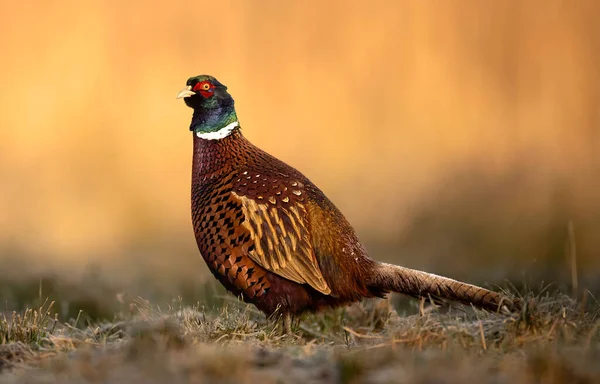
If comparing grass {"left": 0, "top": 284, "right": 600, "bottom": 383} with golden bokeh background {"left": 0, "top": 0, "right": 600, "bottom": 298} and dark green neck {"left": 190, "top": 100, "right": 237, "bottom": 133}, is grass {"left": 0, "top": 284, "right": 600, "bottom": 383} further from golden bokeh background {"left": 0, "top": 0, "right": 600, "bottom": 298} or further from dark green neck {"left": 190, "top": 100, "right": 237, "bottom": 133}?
golden bokeh background {"left": 0, "top": 0, "right": 600, "bottom": 298}

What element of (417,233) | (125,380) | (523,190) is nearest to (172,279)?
(417,233)

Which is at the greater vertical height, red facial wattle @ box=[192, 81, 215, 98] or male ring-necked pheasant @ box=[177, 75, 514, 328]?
red facial wattle @ box=[192, 81, 215, 98]

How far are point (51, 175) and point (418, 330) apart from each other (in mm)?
8887

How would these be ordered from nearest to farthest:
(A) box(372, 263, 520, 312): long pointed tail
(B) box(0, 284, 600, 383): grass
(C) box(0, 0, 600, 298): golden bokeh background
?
(B) box(0, 284, 600, 383): grass → (A) box(372, 263, 520, 312): long pointed tail → (C) box(0, 0, 600, 298): golden bokeh background

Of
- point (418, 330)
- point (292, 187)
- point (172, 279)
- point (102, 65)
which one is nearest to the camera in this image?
point (418, 330)

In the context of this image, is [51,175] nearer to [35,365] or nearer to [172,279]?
[172,279]

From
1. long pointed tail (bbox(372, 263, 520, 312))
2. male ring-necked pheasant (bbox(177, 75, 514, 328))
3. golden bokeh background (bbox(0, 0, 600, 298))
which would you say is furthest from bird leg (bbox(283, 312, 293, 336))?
golden bokeh background (bbox(0, 0, 600, 298))

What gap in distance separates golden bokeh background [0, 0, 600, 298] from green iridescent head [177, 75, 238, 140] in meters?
4.53

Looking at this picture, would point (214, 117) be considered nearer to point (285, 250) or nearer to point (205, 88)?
point (205, 88)

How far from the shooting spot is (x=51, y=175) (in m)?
12.3

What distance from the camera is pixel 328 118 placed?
40.4ft

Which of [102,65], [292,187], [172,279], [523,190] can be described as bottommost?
[172,279]

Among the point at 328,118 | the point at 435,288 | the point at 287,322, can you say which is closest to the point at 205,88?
the point at 287,322

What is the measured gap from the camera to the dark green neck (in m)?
6.04
